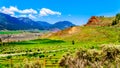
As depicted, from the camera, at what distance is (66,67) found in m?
34.8

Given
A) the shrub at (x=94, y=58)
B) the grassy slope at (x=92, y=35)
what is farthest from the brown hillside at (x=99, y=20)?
the shrub at (x=94, y=58)

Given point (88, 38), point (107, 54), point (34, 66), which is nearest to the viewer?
point (34, 66)

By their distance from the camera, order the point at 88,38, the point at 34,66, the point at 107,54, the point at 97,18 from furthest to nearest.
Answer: the point at 97,18
the point at 88,38
the point at 107,54
the point at 34,66

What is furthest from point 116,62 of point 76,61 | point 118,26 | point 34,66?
point 118,26

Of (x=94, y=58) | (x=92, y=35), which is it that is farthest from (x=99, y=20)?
(x=94, y=58)

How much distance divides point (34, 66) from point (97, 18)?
164 meters

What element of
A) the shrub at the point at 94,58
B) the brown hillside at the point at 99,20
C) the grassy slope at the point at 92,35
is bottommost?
the shrub at the point at 94,58

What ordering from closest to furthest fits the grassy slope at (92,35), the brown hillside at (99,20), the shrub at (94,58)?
1. the shrub at (94,58)
2. the grassy slope at (92,35)
3. the brown hillside at (99,20)

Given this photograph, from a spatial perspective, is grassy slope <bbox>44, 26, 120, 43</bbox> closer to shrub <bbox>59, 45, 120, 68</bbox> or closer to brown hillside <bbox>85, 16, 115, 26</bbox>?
brown hillside <bbox>85, 16, 115, 26</bbox>

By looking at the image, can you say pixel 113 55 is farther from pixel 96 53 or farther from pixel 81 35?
pixel 81 35

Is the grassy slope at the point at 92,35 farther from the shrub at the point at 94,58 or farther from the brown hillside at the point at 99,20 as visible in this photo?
the shrub at the point at 94,58

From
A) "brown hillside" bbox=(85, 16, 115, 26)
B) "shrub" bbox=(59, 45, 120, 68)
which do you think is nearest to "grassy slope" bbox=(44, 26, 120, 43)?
"brown hillside" bbox=(85, 16, 115, 26)

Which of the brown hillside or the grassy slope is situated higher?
the brown hillside

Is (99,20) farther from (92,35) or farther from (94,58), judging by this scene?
(94,58)
